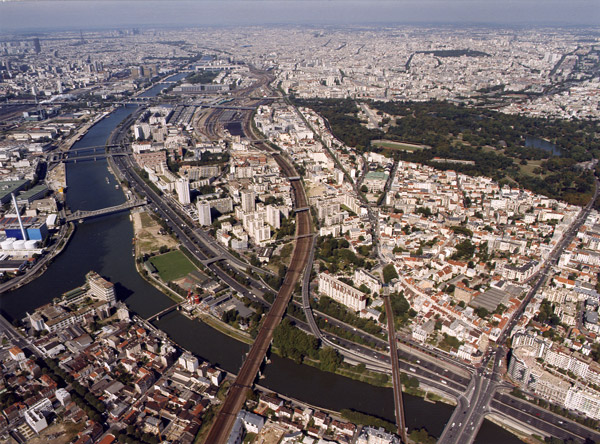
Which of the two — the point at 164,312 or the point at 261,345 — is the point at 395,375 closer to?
the point at 261,345

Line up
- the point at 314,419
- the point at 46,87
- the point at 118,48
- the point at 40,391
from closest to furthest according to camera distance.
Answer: the point at 314,419
the point at 40,391
the point at 46,87
the point at 118,48

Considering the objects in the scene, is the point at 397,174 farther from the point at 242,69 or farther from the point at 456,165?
the point at 242,69

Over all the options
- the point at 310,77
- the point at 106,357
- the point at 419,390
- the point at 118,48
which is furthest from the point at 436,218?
the point at 118,48

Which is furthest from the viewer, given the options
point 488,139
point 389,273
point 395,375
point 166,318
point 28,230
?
point 488,139

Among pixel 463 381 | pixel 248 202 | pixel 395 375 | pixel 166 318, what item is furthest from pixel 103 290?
pixel 463 381

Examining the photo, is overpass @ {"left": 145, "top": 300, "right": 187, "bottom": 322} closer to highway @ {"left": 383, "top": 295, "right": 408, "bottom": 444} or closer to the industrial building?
highway @ {"left": 383, "top": 295, "right": 408, "bottom": 444}

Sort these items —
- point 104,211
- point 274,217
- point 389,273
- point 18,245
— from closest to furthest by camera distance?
point 389,273, point 18,245, point 274,217, point 104,211
